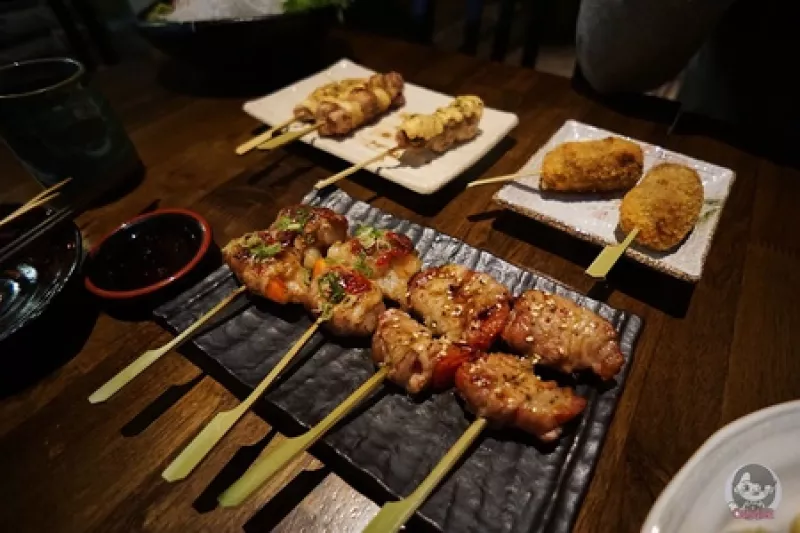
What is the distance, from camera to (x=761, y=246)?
7.75 ft

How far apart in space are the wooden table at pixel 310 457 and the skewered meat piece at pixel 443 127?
24cm

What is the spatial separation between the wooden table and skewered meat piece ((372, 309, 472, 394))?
40 cm

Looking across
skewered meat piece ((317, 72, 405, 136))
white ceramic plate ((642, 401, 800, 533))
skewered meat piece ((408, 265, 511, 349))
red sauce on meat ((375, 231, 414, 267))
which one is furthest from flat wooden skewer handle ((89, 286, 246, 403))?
white ceramic plate ((642, 401, 800, 533))

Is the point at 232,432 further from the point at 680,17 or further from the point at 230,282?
the point at 680,17

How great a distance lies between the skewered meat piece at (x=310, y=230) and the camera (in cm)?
225

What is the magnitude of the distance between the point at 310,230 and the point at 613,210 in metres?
1.46

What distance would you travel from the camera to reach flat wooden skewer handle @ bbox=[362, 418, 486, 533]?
4.33ft

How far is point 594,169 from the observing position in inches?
96.6

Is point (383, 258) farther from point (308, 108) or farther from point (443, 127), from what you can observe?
point (308, 108)

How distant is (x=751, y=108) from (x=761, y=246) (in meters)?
1.94

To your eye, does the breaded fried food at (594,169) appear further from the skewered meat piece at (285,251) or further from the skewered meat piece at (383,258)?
the skewered meat piece at (285,251)

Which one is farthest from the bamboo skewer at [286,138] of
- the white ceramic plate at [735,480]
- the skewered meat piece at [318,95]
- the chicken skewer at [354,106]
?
the white ceramic plate at [735,480]

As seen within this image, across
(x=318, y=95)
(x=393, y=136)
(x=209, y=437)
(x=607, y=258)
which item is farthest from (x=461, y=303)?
(x=318, y=95)

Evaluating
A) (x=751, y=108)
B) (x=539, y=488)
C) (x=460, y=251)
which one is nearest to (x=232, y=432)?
(x=539, y=488)
